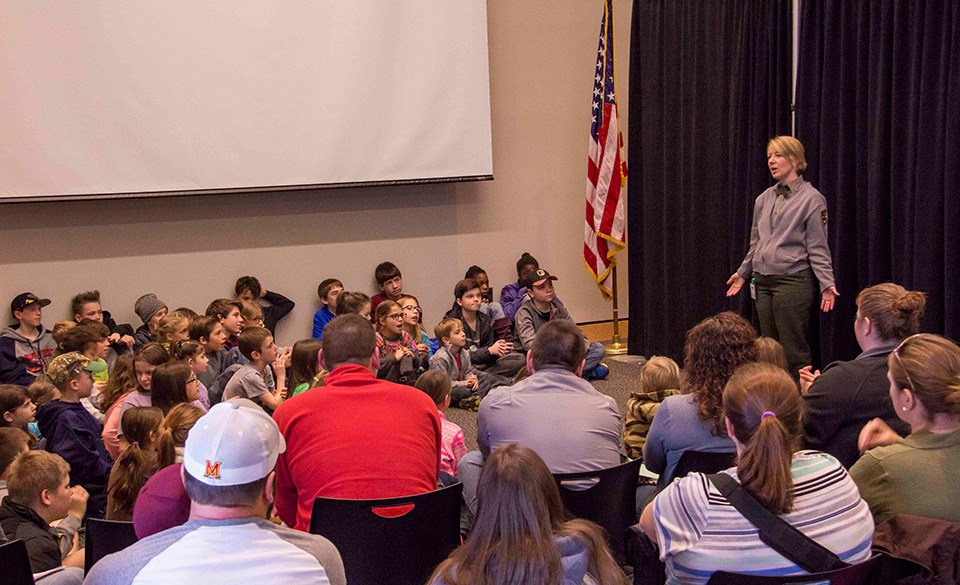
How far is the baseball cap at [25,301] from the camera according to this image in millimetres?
5699

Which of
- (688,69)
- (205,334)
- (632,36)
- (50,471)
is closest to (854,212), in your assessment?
(688,69)

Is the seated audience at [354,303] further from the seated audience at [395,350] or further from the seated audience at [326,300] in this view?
the seated audience at [326,300]

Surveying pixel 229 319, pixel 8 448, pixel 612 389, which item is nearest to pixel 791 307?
pixel 612 389

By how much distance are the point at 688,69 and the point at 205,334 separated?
415 cm

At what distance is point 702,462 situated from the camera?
2.64m

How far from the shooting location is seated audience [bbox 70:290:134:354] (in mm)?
5699

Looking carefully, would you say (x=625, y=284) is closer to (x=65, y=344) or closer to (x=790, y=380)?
(x=65, y=344)

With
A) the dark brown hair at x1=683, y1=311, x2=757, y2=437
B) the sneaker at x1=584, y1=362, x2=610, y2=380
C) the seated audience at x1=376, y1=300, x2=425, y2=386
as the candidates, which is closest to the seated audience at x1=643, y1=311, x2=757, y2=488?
the dark brown hair at x1=683, y1=311, x2=757, y2=437

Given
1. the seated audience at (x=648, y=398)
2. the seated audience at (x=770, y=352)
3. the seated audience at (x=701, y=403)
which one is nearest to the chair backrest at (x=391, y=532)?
the seated audience at (x=701, y=403)

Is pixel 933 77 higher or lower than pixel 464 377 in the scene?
higher

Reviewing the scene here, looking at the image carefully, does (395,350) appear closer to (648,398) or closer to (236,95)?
(236,95)

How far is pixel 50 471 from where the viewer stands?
2.73 m

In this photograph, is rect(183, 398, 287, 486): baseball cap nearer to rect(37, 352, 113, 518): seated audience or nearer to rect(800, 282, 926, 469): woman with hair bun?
rect(800, 282, 926, 469): woman with hair bun

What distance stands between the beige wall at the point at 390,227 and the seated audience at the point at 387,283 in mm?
280
